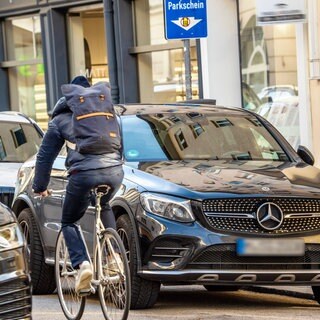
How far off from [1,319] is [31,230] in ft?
14.9

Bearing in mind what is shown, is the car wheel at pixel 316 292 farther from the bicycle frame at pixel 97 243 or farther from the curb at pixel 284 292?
the bicycle frame at pixel 97 243

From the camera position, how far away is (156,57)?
912 inches

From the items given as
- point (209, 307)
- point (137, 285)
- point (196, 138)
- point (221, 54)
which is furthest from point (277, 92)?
point (137, 285)

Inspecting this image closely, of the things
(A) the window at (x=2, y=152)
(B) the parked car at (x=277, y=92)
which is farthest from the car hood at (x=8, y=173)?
(B) the parked car at (x=277, y=92)

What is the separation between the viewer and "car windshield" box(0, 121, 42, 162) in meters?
15.4

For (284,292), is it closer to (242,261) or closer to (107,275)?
(242,261)

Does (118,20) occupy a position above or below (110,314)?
above

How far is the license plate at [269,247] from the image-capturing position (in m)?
9.40

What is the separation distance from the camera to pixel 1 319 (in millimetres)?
6918

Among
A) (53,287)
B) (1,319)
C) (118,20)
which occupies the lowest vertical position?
(53,287)

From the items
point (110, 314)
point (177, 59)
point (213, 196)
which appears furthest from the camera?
point (177, 59)

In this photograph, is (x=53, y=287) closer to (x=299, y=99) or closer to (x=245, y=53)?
(x=299, y=99)

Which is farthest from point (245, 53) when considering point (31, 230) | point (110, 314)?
point (110, 314)

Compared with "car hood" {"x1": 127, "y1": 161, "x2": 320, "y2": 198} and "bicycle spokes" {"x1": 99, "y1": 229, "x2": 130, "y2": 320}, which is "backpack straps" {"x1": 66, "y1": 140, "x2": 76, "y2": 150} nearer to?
"bicycle spokes" {"x1": 99, "y1": 229, "x2": 130, "y2": 320}
